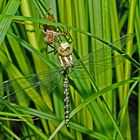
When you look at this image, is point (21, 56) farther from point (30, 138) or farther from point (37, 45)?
point (30, 138)

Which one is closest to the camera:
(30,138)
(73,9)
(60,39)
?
(60,39)

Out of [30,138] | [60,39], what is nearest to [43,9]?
[60,39]

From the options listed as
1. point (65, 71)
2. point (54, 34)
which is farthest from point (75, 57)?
point (54, 34)

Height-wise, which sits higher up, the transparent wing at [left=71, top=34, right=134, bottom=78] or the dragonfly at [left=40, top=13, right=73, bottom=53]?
the dragonfly at [left=40, top=13, right=73, bottom=53]

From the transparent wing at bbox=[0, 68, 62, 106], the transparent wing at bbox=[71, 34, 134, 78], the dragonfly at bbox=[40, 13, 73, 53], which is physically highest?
the dragonfly at bbox=[40, 13, 73, 53]

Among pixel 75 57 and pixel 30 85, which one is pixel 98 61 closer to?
pixel 75 57
